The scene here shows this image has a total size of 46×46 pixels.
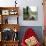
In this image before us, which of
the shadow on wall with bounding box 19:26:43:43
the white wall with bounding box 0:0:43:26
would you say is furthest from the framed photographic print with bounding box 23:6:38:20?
the shadow on wall with bounding box 19:26:43:43

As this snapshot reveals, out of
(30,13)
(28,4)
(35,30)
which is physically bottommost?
(35,30)

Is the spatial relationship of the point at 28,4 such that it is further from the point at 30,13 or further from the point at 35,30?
the point at 35,30

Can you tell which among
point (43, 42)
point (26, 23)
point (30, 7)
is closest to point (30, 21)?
point (26, 23)

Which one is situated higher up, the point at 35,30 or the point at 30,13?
the point at 30,13

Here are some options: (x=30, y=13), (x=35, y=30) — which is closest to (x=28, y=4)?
(x=30, y=13)

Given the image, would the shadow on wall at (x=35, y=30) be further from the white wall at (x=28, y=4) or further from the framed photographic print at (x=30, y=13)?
the framed photographic print at (x=30, y=13)

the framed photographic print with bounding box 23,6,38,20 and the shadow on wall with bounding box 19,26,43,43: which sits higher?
the framed photographic print with bounding box 23,6,38,20

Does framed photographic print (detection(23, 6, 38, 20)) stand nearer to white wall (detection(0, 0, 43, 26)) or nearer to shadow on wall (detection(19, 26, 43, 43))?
white wall (detection(0, 0, 43, 26))

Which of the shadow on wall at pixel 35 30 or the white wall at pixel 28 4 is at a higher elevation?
the white wall at pixel 28 4

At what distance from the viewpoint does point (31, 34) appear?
488 cm

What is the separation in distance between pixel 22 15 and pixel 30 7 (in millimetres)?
364

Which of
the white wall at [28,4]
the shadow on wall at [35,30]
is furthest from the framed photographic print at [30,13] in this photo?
the shadow on wall at [35,30]

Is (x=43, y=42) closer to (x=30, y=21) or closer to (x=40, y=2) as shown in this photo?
(x=30, y=21)

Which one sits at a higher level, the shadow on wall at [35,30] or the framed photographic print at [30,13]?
the framed photographic print at [30,13]
